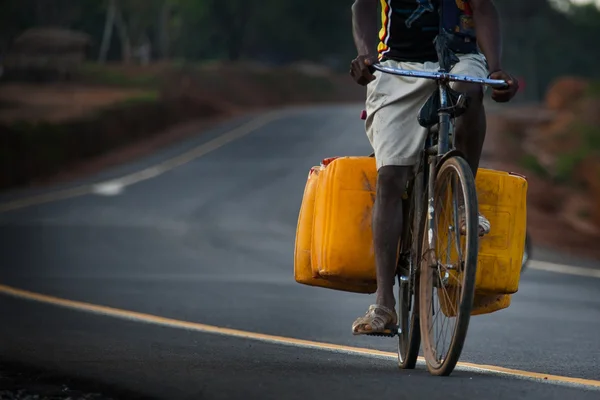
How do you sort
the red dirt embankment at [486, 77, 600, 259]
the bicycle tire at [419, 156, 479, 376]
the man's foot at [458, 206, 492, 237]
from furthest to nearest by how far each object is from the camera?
the red dirt embankment at [486, 77, 600, 259], the man's foot at [458, 206, 492, 237], the bicycle tire at [419, 156, 479, 376]

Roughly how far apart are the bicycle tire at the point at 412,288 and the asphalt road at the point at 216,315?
0.12 m

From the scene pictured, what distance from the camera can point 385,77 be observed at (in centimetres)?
665

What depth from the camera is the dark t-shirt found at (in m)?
6.60

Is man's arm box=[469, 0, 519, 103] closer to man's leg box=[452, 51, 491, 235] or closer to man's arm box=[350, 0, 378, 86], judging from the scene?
man's leg box=[452, 51, 491, 235]

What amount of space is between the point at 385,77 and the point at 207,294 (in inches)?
230

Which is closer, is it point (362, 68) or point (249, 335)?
point (362, 68)

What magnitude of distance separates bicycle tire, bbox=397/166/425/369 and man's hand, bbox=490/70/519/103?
48 cm

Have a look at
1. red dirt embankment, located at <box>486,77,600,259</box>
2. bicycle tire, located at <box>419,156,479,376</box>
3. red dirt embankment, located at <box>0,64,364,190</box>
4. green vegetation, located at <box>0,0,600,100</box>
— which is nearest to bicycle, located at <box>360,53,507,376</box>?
bicycle tire, located at <box>419,156,479,376</box>

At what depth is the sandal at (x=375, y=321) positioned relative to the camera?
6531mm

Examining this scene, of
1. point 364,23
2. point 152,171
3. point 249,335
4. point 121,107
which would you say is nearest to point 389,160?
point 364,23

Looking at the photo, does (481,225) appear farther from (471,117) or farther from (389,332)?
(389,332)

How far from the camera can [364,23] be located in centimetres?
679

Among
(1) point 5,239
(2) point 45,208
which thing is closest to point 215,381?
(1) point 5,239

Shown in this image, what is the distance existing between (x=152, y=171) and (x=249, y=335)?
82.3ft
